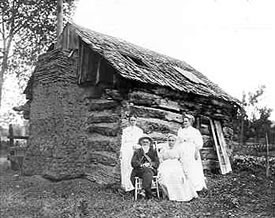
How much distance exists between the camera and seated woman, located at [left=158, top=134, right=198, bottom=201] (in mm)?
7949

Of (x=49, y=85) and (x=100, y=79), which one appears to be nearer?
(x=100, y=79)

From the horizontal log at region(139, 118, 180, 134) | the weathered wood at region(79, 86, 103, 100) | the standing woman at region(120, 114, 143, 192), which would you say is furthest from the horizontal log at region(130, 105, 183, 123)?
the weathered wood at region(79, 86, 103, 100)

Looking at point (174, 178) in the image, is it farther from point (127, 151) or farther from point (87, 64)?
point (87, 64)

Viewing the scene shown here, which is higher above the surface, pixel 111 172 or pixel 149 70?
pixel 149 70

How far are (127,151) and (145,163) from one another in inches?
24.1

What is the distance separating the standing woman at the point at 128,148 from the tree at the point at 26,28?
37.0ft

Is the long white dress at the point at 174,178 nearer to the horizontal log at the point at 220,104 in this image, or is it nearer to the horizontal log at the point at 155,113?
the horizontal log at the point at 155,113

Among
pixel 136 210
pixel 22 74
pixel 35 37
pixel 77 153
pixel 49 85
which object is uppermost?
pixel 35 37

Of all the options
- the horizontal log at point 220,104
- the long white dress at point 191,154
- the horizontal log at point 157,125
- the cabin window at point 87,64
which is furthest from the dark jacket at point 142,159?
the horizontal log at point 220,104

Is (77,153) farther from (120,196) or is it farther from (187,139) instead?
(187,139)

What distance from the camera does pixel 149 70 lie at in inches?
419

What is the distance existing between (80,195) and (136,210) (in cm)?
181

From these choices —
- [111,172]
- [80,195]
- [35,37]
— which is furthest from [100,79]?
[35,37]

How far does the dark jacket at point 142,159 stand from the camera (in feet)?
26.7
